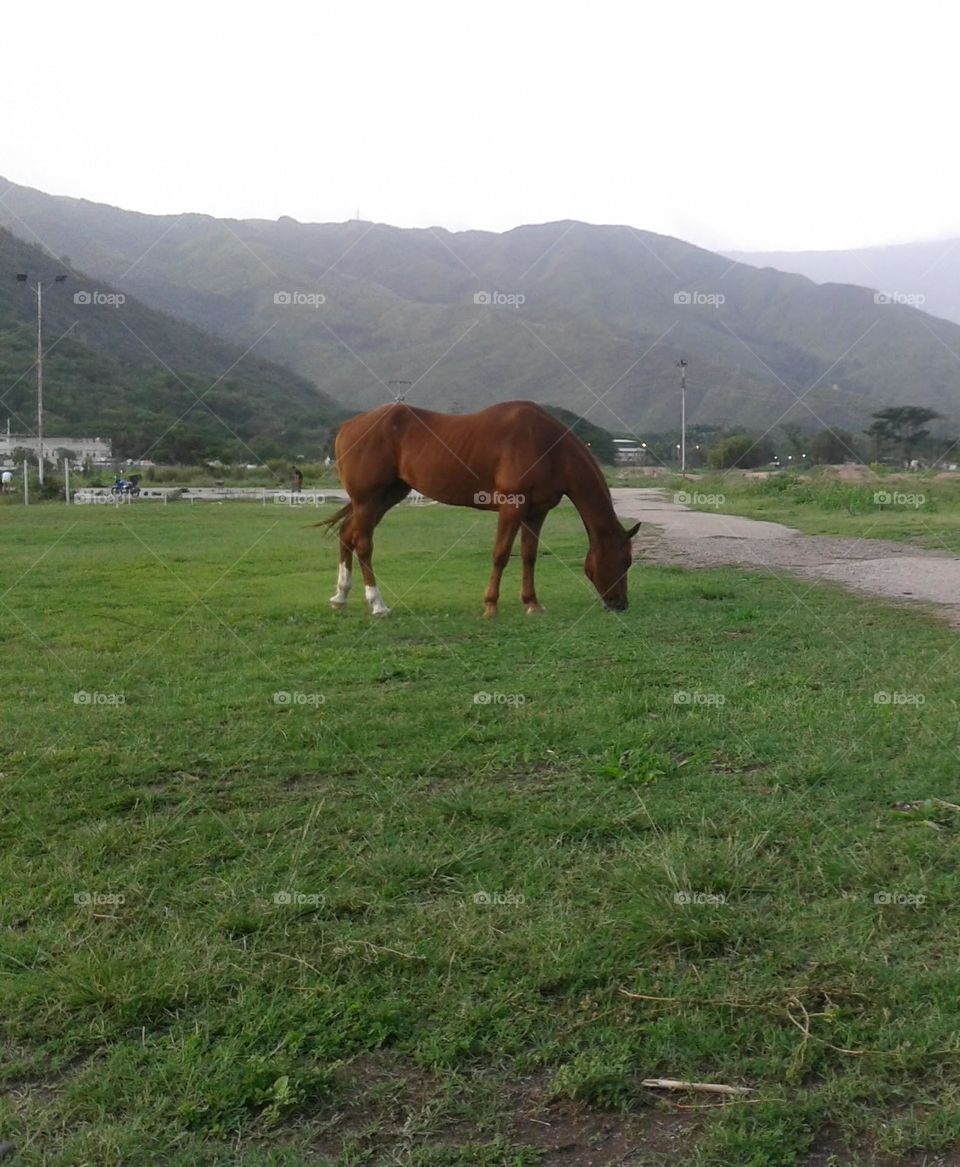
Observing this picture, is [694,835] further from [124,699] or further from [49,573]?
[49,573]

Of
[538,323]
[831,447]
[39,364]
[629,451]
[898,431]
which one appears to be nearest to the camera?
[538,323]

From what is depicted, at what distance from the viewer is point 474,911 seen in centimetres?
332

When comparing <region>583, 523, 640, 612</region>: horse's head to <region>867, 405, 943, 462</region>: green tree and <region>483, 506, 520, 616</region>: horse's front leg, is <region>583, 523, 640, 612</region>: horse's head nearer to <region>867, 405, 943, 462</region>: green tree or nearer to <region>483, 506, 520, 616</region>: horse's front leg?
<region>483, 506, 520, 616</region>: horse's front leg

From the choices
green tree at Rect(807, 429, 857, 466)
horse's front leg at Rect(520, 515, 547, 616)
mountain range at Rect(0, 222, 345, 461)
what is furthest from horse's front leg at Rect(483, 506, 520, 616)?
green tree at Rect(807, 429, 857, 466)

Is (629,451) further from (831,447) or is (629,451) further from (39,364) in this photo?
(831,447)

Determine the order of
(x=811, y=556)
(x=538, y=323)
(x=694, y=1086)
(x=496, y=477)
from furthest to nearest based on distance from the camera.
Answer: (x=538, y=323)
(x=811, y=556)
(x=496, y=477)
(x=694, y=1086)

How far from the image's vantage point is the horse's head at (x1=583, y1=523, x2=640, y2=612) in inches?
382

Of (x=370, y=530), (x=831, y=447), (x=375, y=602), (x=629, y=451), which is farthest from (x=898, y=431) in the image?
(x=375, y=602)

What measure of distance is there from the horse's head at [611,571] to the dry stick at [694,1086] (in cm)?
730

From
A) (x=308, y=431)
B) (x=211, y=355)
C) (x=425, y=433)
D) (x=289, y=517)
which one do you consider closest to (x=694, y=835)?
(x=425, y=433)

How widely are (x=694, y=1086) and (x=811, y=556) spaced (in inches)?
547

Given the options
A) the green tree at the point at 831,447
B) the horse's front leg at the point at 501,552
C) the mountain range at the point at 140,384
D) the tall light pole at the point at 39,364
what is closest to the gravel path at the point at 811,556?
the horse's front leg at the point at 501,552

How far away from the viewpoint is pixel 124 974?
9.48 feet

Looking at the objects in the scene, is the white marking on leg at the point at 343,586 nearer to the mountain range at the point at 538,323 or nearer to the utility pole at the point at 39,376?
the mountain range at the point at 538,323
